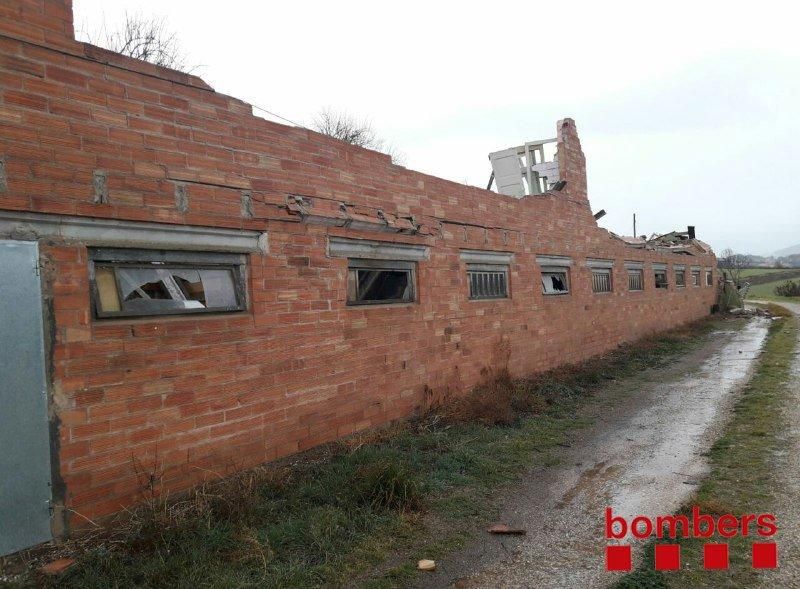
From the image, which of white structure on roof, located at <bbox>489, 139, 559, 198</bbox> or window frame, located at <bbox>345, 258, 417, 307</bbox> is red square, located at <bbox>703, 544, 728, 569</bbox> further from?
white structure on roof, located at <bbox>489, 139, 559, 198</bbox>

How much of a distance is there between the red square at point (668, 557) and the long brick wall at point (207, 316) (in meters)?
3.37

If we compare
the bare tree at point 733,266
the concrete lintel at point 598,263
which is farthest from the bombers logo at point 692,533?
the bare tree at point 733,266

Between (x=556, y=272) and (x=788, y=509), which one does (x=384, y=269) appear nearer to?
(x=788, y=509)

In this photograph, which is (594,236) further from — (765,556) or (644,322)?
(765,556)

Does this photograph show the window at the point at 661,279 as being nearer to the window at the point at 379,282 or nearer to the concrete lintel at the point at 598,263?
the concrete lintel at the point at 598,263

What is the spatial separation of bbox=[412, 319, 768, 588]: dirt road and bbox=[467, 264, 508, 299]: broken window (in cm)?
250

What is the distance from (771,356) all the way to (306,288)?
12092mm

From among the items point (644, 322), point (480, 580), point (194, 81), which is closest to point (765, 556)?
point (480, 580)

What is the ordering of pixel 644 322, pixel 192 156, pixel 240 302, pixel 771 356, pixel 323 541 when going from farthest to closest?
pixel 644 322 < pixel 771 356 < pixel 240 302 < pixel 192 156 < pixel 323 541

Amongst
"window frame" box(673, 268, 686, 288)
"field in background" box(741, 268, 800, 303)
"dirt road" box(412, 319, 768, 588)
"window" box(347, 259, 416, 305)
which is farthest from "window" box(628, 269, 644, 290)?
"field in background" box(741, 268, 800, 303)

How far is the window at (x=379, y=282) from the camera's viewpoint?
618cm

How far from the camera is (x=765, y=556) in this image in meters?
3.36

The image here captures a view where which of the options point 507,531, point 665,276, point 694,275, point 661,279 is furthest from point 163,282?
point 694,275

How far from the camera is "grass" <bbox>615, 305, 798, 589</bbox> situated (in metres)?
3.17
